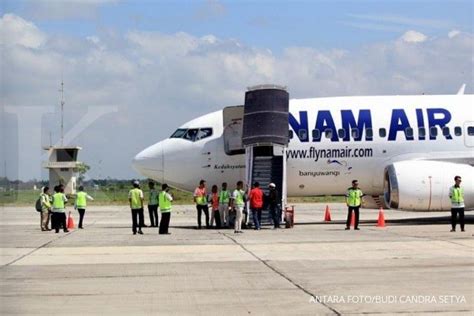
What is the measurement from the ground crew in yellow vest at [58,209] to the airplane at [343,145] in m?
3.79

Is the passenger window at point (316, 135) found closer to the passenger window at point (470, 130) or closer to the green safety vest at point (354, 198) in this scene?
the green safety vest at point (354, 198)

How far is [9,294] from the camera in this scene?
41.0 ft

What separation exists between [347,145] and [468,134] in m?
4.24

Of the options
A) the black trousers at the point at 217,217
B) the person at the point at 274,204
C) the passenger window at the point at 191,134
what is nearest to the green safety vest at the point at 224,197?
the black trousers at the point at 217,217

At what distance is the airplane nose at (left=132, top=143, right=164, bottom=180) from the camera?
96.9 feet

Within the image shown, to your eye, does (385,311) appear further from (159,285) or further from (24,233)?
(24,233)

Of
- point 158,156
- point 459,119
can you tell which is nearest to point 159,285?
point 158,156

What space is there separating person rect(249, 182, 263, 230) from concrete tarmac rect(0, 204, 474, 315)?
6.83ft

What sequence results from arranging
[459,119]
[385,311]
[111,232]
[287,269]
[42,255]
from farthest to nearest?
[459,119], [111,232], [42,255], [287,269], [385,311]

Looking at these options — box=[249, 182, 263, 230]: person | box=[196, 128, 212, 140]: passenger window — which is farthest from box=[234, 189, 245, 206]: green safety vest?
box=[196, 128, 212, 140]: passenger window

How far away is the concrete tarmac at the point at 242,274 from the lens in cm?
1108

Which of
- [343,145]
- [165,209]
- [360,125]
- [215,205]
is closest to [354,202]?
[343,145]

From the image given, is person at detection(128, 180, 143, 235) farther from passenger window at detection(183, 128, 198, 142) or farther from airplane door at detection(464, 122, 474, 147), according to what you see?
airplane door at detection(464, 122, 474, 147)

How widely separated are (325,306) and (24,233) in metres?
18.0
